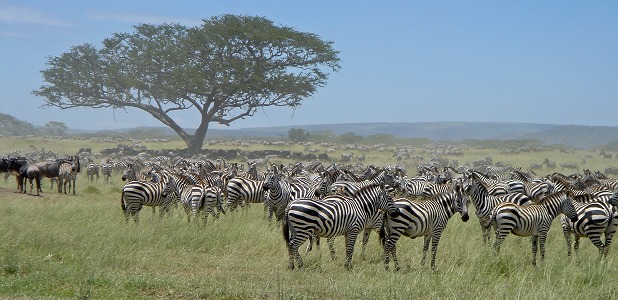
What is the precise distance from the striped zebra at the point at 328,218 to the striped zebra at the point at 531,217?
6.82 ft

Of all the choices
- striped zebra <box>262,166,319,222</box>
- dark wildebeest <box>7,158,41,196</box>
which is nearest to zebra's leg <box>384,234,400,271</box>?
striped zebra <box>262,166,319,222</box>

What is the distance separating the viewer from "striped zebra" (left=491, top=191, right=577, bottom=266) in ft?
39.7

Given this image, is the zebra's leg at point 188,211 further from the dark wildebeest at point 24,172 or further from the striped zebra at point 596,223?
the dark wildebeest at point 24,172

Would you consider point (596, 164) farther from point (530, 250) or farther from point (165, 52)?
point (530, 250)

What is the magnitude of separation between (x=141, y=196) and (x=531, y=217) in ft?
27.8

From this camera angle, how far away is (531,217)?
12219 millimetres

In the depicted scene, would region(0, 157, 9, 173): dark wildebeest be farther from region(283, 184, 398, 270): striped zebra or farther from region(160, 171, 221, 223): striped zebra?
region(283, 184, 398, 270): striped zebra

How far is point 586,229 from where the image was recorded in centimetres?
1273

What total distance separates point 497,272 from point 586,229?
2748mm

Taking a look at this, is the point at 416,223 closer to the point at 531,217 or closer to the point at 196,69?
the point at 531,217

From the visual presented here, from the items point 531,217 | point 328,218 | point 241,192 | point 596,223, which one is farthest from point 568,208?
point 241,192

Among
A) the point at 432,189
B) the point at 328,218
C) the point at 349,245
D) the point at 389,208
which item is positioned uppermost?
the point at 389,208

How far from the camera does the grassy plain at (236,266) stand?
30.3 feet

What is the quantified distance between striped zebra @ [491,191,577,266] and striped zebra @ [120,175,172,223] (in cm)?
777
